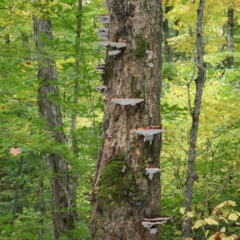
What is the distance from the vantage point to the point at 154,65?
7.96ft

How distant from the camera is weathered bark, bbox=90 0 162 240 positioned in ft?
7.15

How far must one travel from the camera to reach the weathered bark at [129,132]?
218 cm

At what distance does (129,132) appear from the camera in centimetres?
228

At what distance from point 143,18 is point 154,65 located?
40 centimetres

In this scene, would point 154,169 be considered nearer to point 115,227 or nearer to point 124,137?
point 124,137

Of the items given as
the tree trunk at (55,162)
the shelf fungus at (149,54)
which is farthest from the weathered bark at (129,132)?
the tree trunk at (55,162)

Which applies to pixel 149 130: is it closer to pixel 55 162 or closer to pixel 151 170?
pixel 151 170

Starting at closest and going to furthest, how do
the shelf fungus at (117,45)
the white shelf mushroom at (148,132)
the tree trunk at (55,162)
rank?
1. the white shelf mushroom at (148,132)
2. the shelf fungus at (117,45)
3. the tree trunk at (55,162)

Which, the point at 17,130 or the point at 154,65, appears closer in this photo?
the point at 154,65

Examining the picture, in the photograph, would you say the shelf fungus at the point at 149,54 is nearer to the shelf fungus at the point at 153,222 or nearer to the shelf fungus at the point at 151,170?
the shelf fungus at the point at 151,170

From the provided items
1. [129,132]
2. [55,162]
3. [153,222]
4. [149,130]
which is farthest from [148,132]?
[55,162]

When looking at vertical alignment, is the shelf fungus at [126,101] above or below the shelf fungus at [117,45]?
below

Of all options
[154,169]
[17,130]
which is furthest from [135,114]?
[17,130]

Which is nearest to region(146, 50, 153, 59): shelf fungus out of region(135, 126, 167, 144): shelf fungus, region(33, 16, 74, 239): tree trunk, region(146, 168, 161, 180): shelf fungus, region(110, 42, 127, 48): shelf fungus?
region(110, 42, 127, 48): shelf fungus
